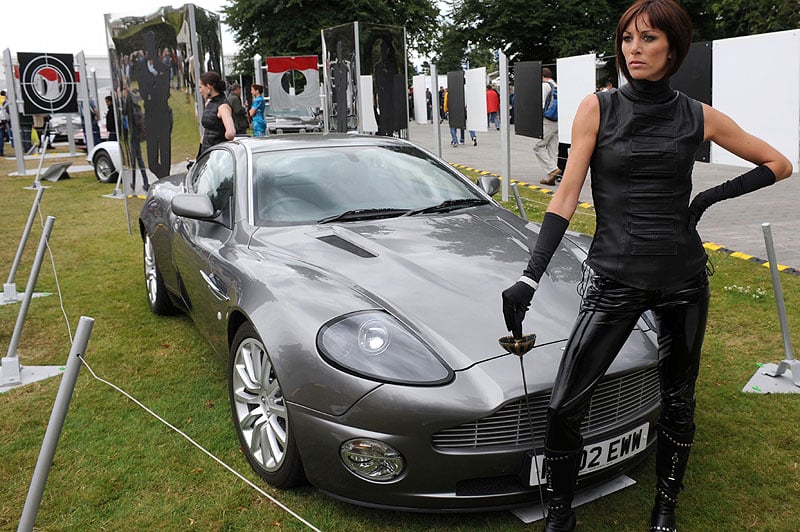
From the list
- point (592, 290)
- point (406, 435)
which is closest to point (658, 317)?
point (592, 290)

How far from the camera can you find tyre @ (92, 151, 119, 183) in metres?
16.4

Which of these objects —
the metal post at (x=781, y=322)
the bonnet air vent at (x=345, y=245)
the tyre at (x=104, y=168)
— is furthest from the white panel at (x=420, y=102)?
the bonnet air vent at (x=345, y=245)

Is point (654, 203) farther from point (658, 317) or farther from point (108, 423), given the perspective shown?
point (108, 423)

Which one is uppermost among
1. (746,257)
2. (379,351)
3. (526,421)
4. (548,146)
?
(548,146)

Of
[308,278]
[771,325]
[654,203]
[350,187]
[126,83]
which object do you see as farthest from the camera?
[126,83]

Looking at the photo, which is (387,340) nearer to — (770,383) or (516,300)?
(516,300)

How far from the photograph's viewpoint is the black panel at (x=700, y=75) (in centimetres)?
688

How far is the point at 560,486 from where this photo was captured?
2650 millimetres

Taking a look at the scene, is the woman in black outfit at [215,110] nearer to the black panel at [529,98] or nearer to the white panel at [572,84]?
the white panel at [572,84]

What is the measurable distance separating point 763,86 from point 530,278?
482 cm

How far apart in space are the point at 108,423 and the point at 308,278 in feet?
4.97

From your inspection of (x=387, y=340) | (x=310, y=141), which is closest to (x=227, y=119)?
(x=310, y=141)

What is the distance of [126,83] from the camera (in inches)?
379

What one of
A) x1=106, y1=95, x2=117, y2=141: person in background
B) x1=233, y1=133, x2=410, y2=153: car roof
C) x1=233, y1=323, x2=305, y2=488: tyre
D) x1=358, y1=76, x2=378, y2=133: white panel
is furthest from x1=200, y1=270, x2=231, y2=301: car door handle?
x1=106, y1=95, x2=117, y2=141: person in background
